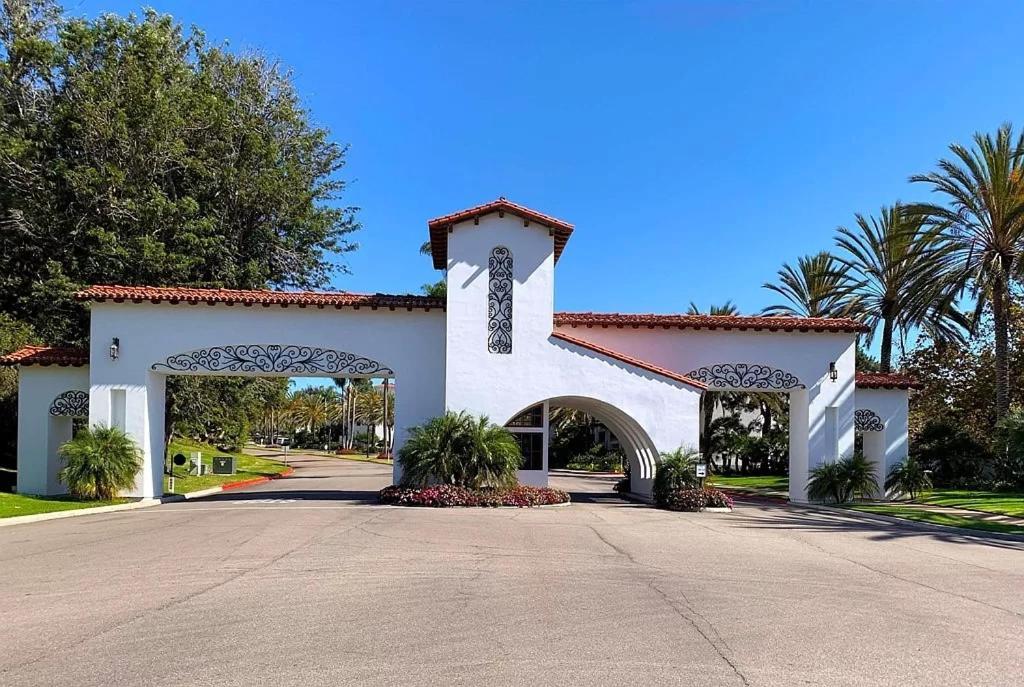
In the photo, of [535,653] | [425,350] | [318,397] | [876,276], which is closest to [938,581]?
[535,653]

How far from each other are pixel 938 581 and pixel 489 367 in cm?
1340

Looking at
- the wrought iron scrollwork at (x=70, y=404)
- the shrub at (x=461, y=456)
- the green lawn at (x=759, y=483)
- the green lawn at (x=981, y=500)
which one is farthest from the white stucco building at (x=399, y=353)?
the green lawn at (x=759, y=483)

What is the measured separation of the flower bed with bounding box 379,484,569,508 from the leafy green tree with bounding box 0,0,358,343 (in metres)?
12.1

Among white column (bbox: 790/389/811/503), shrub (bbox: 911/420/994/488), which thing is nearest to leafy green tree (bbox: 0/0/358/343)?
white column (bbox: 790/389/811/503)

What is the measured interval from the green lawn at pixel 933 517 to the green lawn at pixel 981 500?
1.68 m

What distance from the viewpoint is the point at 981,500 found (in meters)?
24.4

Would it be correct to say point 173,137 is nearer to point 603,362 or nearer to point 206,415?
point 206,415

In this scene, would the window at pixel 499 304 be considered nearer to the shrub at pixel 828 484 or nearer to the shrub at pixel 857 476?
the shrub at pixel 828 484

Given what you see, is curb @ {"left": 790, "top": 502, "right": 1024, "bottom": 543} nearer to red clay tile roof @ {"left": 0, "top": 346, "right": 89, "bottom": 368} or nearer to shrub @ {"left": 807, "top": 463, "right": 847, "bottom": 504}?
shrub @ {"left": 807, "top": 463, "right": 847, "bottom": 504}

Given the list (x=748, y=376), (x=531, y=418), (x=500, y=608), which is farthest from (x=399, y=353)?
(x=500, y=608)

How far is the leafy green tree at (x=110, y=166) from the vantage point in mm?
26375

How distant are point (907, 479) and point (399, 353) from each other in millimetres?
15579

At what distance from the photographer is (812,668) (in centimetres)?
601

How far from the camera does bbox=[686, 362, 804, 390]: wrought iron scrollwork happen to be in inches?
962
